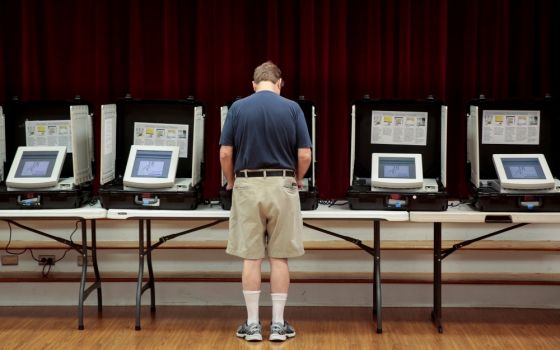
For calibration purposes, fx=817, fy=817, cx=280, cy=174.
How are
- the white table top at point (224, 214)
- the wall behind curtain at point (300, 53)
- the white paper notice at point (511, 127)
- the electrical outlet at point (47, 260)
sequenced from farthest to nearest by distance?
the wall behind curtain at point (300, 53), the electrical outlet at point (47, 260), the white paper notice at point (511, 127), the white table top at point (224, 214)

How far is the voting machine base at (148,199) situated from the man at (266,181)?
0.33 metres

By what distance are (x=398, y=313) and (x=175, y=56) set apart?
2136mm

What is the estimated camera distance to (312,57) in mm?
5188

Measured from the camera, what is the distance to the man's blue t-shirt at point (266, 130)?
3971 mm

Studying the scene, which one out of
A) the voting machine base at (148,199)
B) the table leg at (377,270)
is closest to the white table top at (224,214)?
the voting machine base at (148,199)

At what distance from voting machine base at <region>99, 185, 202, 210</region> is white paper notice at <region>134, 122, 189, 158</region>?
16.1 inches

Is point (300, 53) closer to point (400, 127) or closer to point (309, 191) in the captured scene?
point (400, 127)

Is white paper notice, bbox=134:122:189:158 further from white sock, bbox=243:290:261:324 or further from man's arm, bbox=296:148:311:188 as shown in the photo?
white sock, bbox=243:290:261:324

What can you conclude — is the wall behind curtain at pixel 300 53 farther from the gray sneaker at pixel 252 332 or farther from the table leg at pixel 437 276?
the gray sneaker at pixel 252 332

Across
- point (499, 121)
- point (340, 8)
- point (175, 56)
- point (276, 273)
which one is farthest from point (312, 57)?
point (276, 273)

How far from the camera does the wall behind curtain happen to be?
17.0 feet

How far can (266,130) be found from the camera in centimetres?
396

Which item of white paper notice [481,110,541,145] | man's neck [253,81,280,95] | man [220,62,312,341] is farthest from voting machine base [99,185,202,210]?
white paper notice [481,110,541,145]

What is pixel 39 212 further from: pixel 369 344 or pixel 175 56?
pixel 369 344
